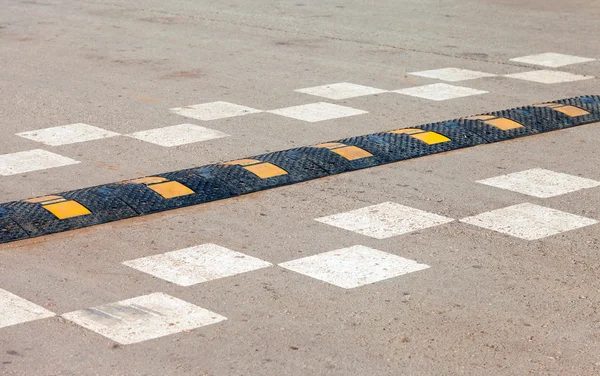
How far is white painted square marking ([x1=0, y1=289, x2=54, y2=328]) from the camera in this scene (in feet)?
16.2

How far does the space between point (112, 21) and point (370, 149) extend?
311 inches

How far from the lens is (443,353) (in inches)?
180

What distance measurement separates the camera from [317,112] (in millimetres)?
9297

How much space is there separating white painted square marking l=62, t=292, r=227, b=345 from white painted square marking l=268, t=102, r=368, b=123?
4119 mm

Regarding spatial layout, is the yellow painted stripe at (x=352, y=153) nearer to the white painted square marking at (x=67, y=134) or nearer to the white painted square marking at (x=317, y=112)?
the white painted square marking at (x=317, y=112)

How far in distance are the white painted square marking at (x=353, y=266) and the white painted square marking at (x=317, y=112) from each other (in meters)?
3.36

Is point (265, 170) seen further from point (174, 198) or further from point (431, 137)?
point (431, 137)

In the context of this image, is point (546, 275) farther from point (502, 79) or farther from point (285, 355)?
point (502, 79)

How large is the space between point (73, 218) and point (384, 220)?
1.78m

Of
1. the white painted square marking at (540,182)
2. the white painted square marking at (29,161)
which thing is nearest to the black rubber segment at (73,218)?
the white painted square marking at (29,161)

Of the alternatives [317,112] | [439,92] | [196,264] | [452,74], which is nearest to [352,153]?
[317,112]

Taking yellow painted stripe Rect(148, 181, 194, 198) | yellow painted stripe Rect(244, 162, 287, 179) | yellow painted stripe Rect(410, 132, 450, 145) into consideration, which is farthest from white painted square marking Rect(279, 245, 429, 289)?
yellow painted stripe Rect(410, 132, 450, 145)

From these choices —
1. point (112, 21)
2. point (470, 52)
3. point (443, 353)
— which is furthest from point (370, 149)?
point (112, 21)

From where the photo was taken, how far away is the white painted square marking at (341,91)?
32.6 ft
